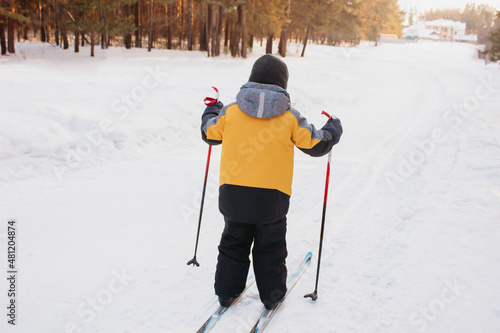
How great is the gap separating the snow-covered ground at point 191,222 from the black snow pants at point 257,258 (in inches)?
8.3

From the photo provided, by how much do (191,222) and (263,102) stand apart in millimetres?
2278

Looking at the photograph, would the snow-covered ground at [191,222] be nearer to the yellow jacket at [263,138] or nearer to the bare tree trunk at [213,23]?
the yellow jacket at [263,138]

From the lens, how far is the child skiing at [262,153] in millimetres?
2361

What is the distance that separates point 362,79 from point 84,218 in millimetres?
17263

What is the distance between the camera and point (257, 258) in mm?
2666

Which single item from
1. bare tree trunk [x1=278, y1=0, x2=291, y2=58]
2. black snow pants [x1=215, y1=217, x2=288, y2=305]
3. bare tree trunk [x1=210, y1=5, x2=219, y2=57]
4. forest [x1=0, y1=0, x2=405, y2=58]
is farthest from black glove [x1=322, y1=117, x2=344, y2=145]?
bare tree trunk [x1=278, y1=0, x2=291, y2=58]

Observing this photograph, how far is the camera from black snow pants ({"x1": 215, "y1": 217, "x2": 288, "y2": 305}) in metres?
2.58

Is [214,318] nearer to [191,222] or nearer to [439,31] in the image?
[191,222]

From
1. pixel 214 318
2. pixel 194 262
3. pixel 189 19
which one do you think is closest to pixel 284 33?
pixel 189 19

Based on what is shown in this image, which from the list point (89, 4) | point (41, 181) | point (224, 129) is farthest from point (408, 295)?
point (89, 4)

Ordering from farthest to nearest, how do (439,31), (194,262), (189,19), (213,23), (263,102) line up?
1. (439,31)
2. (189,19)
3. (213,23)
4. (194,262)
5. (263,102)

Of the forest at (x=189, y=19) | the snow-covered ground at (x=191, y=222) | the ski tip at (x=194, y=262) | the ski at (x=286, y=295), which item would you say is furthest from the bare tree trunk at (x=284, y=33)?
the ski tip at (x=194, y=262)

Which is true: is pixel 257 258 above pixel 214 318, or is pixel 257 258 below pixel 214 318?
above

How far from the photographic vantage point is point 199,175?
18.1 ft
